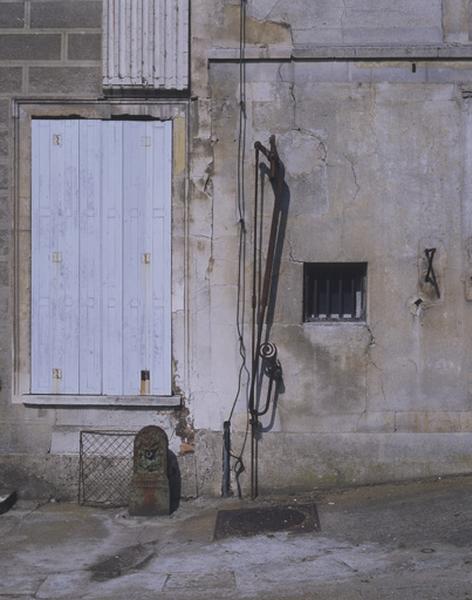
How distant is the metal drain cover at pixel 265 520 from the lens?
28.6ft

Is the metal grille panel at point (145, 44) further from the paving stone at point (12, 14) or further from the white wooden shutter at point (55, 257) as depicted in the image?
the paving stone at point (12, 14)

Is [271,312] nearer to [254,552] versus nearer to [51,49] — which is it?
[254,552]

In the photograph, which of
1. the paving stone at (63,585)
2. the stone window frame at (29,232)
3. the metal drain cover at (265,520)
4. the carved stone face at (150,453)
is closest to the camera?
the paving stone at (63,585)

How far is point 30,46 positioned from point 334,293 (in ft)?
13.3

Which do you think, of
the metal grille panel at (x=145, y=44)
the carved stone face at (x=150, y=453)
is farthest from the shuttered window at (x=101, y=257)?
the carved stone face at (x=150, y=453)

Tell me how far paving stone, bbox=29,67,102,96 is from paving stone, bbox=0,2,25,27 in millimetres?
515

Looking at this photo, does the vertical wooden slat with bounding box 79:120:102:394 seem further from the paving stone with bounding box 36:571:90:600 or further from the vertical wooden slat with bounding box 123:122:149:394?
the paving stone with bounding box 36:571:90:600

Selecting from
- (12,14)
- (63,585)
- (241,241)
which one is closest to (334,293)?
(241,241)

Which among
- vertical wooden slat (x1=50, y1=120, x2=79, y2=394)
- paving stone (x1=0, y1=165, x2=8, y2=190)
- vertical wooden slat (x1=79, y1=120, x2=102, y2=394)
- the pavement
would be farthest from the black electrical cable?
paving stone (x1=0, y1=165, x2=8, y2=190)

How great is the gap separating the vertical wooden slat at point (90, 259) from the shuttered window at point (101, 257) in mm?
10

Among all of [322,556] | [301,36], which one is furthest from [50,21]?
[322,556]

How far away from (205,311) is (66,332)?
4.78ft

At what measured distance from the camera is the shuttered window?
9.82 m

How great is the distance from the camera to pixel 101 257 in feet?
32.3
